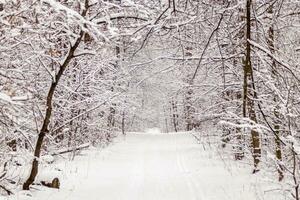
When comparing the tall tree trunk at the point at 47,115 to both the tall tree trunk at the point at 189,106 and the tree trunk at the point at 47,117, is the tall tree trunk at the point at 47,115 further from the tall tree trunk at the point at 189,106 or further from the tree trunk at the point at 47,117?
the tall tree trunk at the point at 189,106

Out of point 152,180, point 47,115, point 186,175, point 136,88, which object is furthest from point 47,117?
point 186,175

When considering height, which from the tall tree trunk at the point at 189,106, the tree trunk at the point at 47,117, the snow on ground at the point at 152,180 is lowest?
the snow on ground at the point at 152,180

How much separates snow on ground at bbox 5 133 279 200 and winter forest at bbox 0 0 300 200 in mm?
29

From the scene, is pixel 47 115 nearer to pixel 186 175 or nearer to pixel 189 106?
pixel 186 175

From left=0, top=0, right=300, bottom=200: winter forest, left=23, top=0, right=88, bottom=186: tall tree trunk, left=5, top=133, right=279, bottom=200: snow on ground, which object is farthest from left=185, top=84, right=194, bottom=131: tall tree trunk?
left=23, top=0, right=88, bottom=186: tall tree trunk

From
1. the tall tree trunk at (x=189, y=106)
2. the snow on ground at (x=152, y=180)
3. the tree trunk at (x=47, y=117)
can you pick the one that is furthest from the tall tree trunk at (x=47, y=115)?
the tall tree trunk at (x=189, y=106)

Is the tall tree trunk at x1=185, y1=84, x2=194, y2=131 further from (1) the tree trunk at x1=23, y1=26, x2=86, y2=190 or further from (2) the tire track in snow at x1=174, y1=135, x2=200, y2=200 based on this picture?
(1) the tree trunk at x1=23, y1=26, x2=86, y2=190

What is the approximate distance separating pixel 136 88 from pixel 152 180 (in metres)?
2.44

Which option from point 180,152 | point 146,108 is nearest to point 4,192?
point 180,152

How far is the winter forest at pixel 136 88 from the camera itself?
612cm

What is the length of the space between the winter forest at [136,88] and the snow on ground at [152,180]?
3 centimetres

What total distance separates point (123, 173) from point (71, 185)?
2757 millimetres

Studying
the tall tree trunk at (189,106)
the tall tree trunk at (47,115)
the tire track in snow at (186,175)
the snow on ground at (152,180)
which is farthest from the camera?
the tall tree trunk at (189,106)

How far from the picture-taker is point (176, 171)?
13.7m
